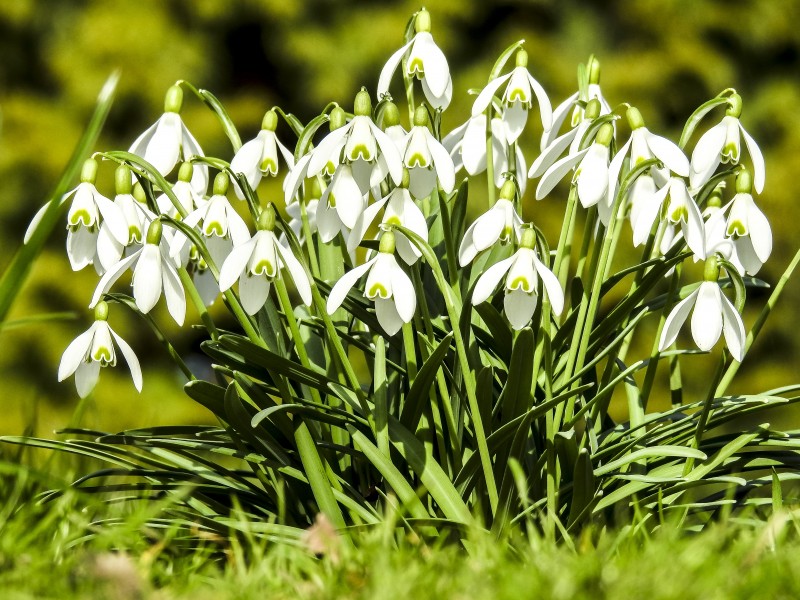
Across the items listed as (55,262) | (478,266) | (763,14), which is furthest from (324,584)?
(763,14)

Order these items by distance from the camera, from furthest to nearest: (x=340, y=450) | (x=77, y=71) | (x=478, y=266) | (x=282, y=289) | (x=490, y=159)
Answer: (x=77, y=71)
(x=478, y=266)
(x=490, y=159)
(x=340, y=450)
(x=282, y=289)

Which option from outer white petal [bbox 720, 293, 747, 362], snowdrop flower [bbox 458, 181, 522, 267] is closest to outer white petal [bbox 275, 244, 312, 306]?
snowdrop flower [bbox 458, 181, 522, 267]

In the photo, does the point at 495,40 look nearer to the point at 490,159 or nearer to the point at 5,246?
the point at 5,246

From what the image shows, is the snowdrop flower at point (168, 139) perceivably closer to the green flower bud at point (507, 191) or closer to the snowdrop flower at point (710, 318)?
the green flower bud at point (507, 191)

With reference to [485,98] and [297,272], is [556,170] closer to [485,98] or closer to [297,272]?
[485,98]

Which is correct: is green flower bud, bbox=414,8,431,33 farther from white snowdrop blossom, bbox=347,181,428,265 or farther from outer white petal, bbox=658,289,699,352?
outer white petal, bbox=658,289,699,352

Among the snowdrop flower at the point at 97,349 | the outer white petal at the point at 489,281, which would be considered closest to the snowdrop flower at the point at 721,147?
the outer white petal at the point at 489,281
